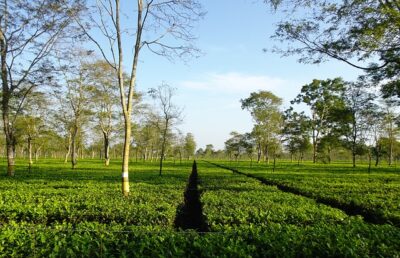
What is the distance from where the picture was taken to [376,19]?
14.6m

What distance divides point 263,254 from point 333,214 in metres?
5.91

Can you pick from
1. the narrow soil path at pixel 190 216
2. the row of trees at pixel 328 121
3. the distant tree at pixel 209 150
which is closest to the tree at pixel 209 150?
the distant tree at pixel 209 150

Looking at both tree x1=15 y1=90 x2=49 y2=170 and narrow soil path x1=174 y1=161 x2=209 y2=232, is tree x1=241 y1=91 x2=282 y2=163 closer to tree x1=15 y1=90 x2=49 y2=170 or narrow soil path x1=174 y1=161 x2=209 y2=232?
tree x1=15 y1=90 x2=49 y2=170

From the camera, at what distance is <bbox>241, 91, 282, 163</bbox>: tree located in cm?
7575

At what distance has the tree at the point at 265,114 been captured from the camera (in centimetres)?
7575

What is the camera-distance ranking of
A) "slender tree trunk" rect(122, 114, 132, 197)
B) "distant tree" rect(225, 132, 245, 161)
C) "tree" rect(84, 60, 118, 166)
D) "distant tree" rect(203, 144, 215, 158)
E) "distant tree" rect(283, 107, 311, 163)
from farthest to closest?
"distant tree" rect(203, 144, 215, 158)
"distant tree" rect(225, 132, 245, 161)
"distant tree" rect(283, 107, 311, 163)
"tree" rect(84, 60, 118, 166)
"slender tree trunk" rect(122, 114, 132, 197)

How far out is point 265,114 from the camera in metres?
75.3

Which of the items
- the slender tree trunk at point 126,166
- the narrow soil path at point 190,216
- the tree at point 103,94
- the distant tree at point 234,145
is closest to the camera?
the narrow soil path at point 190,216

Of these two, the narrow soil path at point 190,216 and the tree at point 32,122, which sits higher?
the tree at point 32,122

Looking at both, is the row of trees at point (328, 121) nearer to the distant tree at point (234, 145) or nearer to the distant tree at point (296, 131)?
the distant tree at point (296, 131)

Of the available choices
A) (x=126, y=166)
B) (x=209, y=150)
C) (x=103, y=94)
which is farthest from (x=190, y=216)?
(x=209, y=150)

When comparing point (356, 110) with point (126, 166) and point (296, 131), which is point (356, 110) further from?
point (126, 166)

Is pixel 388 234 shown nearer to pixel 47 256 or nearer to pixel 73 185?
pixel 47 256

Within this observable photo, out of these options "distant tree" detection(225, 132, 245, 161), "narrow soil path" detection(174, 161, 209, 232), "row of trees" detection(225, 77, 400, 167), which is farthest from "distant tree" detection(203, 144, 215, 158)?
"narrow soil path" detection(174, 161, 209, 232)
